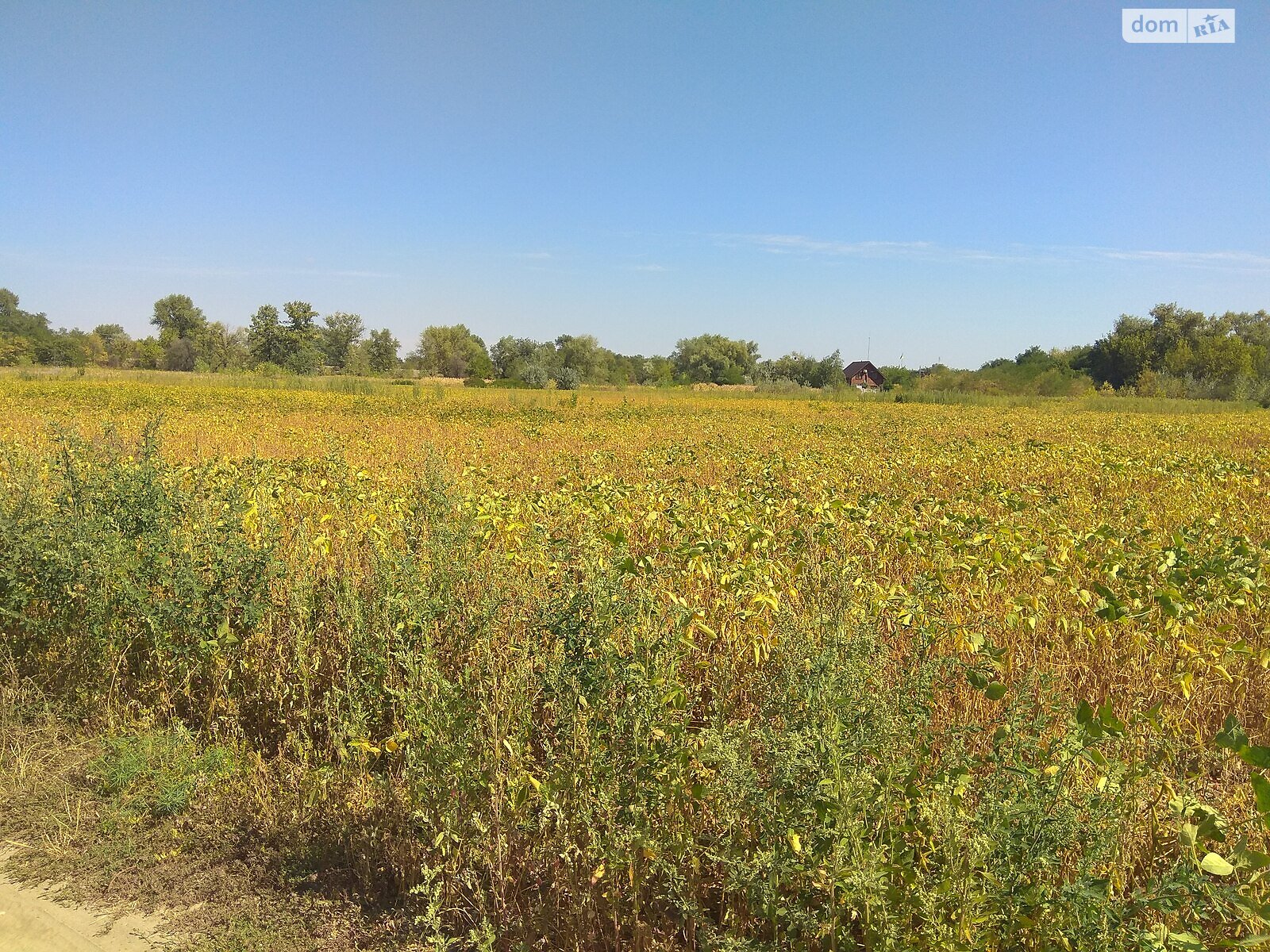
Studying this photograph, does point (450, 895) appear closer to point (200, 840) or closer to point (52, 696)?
point (200, 840)

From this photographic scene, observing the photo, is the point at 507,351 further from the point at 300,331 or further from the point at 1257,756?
the point at 1257,756

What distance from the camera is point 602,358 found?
86.9m

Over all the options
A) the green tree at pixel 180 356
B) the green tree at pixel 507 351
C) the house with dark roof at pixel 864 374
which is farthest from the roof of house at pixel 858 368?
the green tree at pixel 180 356

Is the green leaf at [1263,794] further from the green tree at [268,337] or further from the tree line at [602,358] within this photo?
the green tree at [268,337]

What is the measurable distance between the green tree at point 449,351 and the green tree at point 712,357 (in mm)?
31348

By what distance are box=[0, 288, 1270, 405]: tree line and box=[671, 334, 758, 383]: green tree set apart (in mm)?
258

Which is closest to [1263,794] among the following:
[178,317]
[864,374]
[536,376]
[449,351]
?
[536,376]

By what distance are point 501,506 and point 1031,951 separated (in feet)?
16.5

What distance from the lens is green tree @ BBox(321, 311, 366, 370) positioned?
104 metres

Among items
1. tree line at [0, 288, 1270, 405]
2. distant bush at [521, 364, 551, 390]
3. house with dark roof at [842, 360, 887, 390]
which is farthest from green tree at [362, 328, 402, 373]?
house with dark roof at [842, 360, 887, 390]

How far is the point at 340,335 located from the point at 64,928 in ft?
384

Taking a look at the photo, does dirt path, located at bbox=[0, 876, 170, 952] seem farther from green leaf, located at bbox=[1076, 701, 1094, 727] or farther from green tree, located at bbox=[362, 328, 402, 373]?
green tree, located at bbox=[362, 328, 402, 373]

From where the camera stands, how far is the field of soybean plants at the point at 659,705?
2.11 m

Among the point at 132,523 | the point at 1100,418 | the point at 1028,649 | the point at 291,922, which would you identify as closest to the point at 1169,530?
the point at 1028,649
